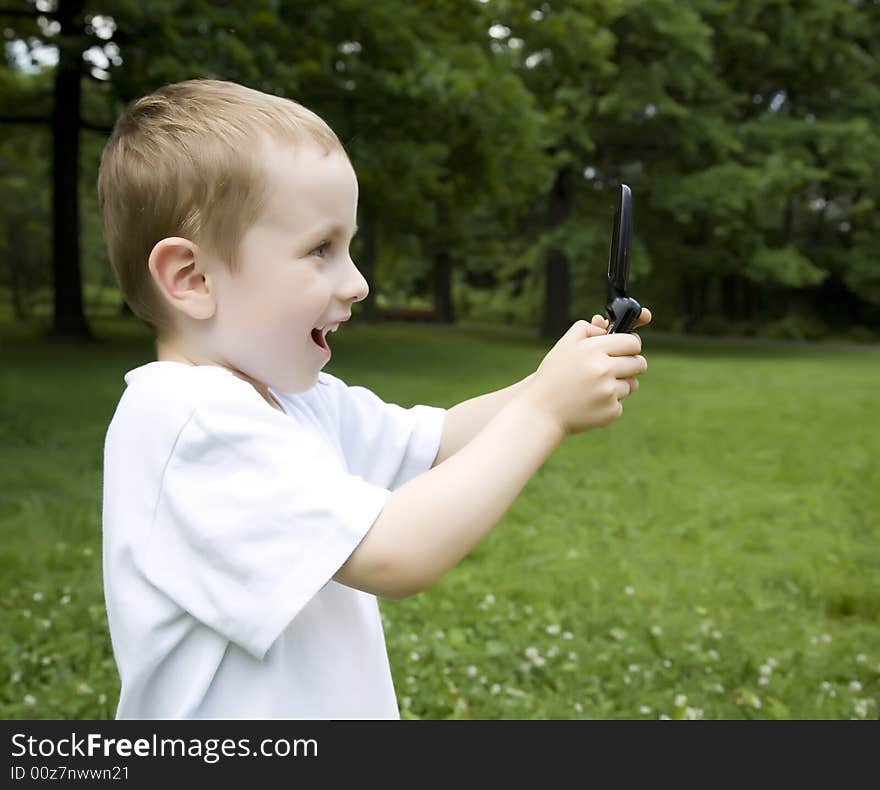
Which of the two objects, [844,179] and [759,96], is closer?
[844,179]

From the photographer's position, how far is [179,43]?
9.88 meters

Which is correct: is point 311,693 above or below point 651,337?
above

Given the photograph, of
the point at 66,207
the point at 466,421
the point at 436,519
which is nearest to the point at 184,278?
the point at 436,519

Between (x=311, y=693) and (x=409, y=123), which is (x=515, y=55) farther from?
(x=311, y=693)

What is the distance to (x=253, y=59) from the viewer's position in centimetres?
1018

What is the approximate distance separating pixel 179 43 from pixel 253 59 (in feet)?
2.49

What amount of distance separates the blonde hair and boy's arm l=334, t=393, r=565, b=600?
1.37ft

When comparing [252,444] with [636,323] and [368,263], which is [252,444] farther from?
[368,263]

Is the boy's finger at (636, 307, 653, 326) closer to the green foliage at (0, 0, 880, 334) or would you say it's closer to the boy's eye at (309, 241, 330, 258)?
the boy's eye at (309, 241, 330, 258)

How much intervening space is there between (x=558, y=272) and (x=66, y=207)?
12764mm

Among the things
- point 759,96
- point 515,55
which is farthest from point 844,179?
point 515,55
